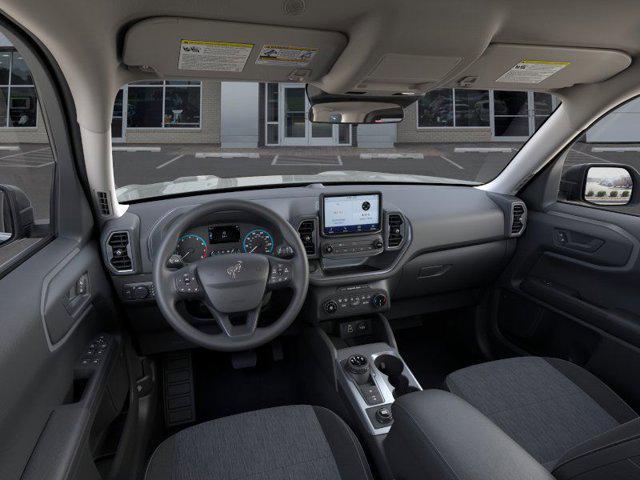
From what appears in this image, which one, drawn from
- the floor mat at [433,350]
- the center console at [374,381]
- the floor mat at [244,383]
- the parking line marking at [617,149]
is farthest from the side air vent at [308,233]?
Result: the parking line marking at [617,149]

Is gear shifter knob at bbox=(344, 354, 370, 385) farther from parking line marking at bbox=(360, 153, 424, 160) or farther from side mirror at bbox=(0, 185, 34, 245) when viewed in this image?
parking line marking at bbox=(360, 153, 424, 160)

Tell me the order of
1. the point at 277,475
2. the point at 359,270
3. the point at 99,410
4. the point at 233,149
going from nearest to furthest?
the point at 277,475, the point at 99,410, the point at 359,270, the point at 233,149

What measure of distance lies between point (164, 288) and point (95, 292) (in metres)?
0.47

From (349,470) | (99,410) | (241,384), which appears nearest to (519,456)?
(349,470)

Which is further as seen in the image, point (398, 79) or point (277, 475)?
point (398, 79)

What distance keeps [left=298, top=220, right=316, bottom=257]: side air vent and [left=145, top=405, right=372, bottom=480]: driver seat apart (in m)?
0.95

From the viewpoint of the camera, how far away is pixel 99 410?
1844mm

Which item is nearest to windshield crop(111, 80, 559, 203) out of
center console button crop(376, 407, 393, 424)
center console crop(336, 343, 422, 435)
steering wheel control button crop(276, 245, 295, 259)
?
steering wheel control button crop(276, 245, 295, 259)

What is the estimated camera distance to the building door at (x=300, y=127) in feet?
8.48

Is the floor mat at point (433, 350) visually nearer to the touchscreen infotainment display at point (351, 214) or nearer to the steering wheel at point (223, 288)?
the touchscreen infotainment display at point (351, 214)

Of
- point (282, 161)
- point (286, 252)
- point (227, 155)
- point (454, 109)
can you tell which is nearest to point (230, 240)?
point (286, 252)

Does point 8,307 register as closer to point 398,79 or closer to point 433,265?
point 398,79

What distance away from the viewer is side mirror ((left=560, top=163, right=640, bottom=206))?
269cm

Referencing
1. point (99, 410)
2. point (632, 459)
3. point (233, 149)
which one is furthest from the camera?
point (233, 149)
